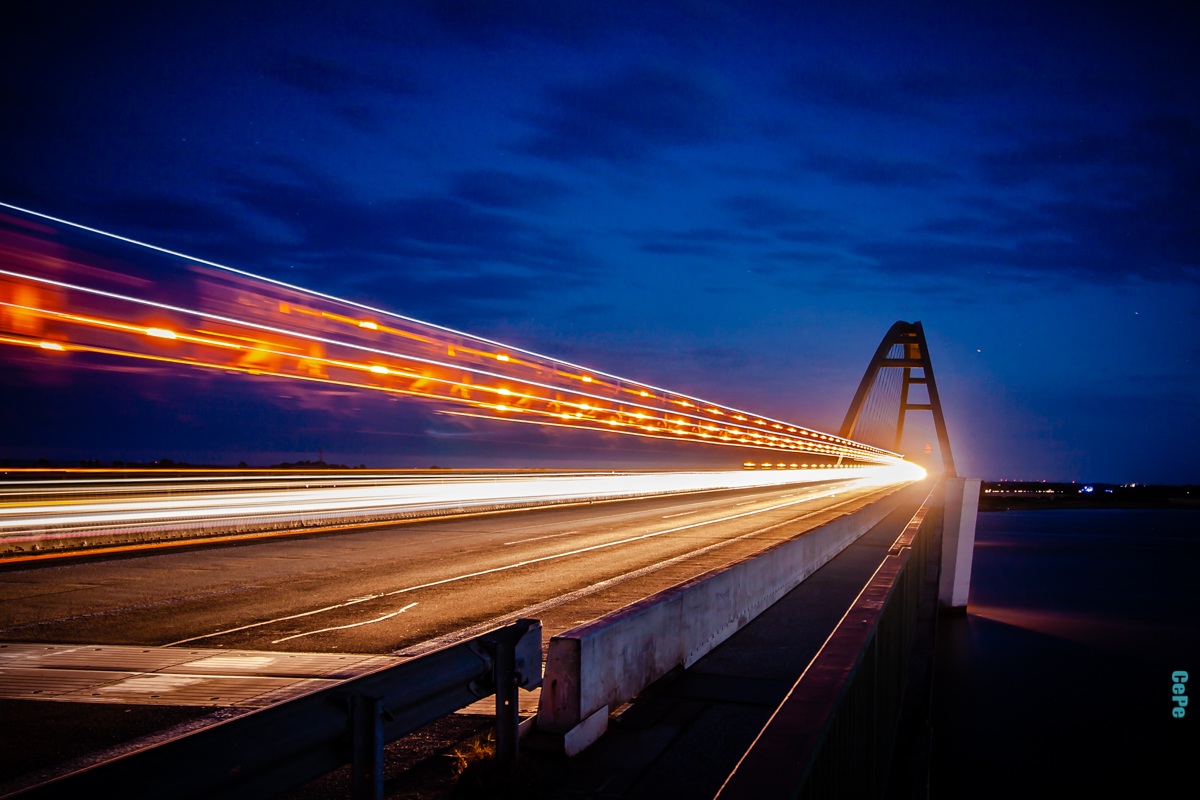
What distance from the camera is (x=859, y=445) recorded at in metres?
107

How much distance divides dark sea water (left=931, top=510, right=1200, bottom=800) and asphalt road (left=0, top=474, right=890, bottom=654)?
595cm

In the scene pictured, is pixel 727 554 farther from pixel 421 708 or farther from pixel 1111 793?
pixel 421 708

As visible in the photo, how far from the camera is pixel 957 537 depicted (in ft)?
98.2

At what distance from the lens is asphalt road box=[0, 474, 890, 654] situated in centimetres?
894

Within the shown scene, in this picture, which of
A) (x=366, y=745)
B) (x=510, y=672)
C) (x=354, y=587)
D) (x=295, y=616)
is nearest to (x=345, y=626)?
(x=295, y=616)

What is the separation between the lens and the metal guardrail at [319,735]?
2.01 metres

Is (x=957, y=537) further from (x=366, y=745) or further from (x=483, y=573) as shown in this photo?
(x=366, y=745)

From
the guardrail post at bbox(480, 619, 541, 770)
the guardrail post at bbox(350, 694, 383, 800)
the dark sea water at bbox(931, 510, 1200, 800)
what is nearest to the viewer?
the guardrail post at bbox(350, 694, 383, 800)

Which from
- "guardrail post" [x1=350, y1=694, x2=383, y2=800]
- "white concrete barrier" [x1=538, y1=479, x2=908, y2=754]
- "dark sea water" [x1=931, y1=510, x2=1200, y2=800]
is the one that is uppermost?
"guardrail post" [x1=350, y1=694, x2=383, y2=800]

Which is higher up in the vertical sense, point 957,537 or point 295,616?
point 295,616

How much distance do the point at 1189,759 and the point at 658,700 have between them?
15846 millimetres

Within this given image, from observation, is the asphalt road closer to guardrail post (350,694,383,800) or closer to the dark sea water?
guardrail post (350,694,383,800)

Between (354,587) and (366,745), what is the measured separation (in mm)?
9714

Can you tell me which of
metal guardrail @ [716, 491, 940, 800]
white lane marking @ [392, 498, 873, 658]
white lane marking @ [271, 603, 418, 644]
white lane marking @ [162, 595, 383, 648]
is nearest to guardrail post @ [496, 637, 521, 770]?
white lane marking @ [392, 498, 873, 658]
